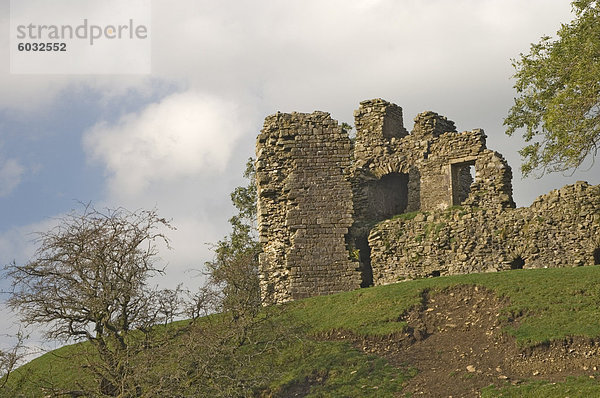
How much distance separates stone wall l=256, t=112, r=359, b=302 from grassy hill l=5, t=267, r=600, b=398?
332cm

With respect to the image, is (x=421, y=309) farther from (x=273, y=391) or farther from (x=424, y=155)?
(x=424, y=155)

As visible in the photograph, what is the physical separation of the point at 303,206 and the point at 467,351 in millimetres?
10523

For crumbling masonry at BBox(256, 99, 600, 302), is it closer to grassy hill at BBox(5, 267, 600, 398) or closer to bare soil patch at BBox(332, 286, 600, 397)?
grassy hill at BBox(5, 267, 600, 398)

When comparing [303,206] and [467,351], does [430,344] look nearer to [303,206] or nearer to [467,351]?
[467,351]

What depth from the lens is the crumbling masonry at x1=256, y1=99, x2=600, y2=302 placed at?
27.0m

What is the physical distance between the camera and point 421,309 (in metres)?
22.2

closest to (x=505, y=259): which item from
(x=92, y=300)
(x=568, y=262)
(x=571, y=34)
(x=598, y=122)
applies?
(x=568, y=262)

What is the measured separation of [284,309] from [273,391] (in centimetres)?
580

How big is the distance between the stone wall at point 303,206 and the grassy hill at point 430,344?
131 inches

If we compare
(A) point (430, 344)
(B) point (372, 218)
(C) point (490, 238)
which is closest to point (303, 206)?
(B) point (372, 218)

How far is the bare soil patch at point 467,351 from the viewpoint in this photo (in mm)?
Answer: 17672

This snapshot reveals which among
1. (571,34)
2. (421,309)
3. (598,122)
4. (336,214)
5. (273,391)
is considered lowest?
(273,391)

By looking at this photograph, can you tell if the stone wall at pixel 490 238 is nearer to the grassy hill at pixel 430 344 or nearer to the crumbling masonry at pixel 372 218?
the crumbling masonry at pixel 372 218

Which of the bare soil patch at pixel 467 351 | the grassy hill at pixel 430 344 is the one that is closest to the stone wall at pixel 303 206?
the grassy hill at pixel 430 344
